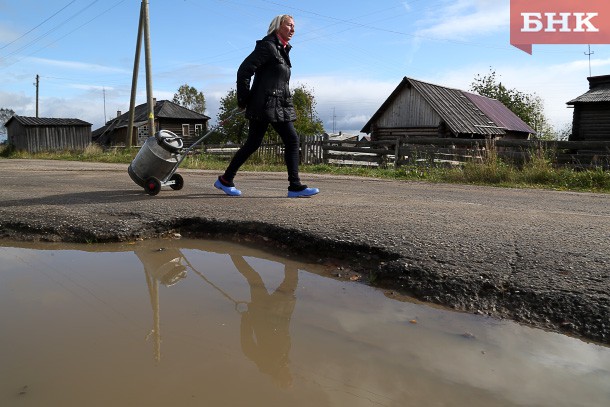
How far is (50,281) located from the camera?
2.77 m

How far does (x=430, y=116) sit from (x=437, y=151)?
12.6 m

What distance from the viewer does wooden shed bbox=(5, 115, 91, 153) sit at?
3316 centimetres

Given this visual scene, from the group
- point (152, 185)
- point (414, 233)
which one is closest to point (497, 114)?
point (152, 185)

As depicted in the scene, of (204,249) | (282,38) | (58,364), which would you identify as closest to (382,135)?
(282,38)

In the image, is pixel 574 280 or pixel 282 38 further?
pixel 282 38

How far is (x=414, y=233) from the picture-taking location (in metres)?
3.50

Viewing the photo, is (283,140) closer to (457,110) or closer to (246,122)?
(457,110)

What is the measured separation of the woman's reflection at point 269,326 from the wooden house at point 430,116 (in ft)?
75.6

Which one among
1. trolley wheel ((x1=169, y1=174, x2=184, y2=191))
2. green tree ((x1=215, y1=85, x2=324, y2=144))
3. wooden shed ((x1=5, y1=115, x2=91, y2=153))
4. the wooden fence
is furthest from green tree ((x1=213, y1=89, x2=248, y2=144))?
trolley wheel ((x1=169, y1=174, x2=184, y2=191))

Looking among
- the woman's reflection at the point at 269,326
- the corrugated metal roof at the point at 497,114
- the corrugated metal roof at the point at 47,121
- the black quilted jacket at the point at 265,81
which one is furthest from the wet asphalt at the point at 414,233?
the corrugated metal roof at the point at 47,121

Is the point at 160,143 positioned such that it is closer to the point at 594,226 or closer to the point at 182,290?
the point at 182,290

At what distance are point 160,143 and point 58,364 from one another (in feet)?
12.6

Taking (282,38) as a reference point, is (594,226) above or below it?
below

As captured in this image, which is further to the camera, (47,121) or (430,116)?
(47,121)
